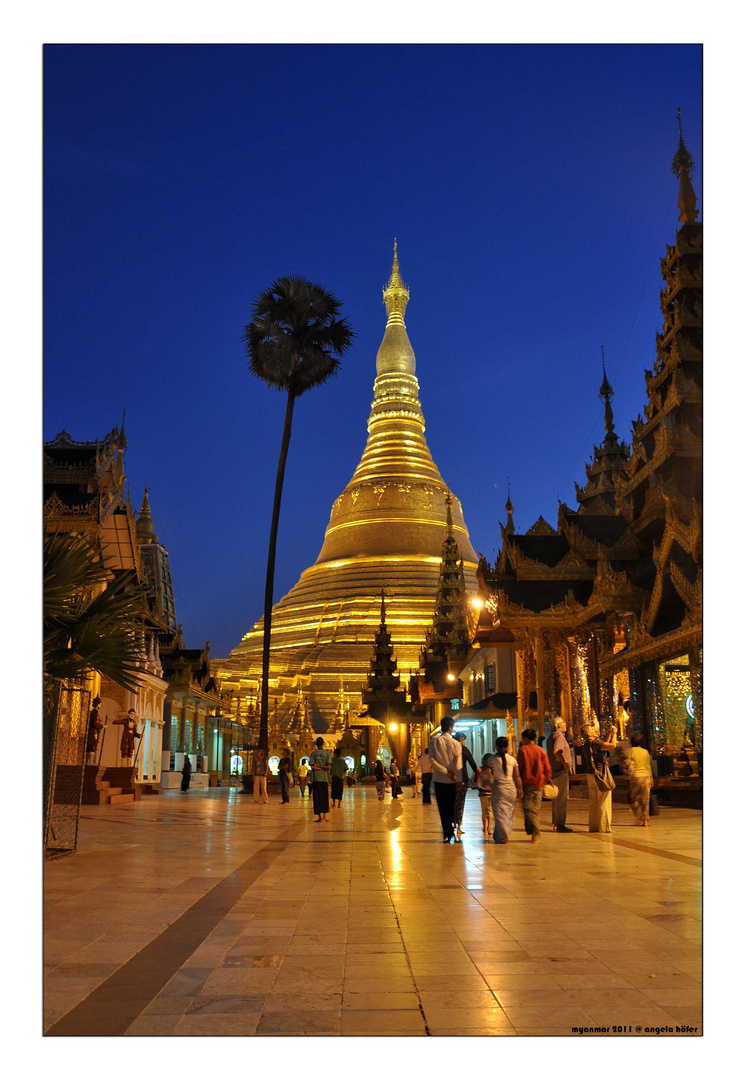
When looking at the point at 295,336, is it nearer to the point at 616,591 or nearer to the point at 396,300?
the point at 616,591

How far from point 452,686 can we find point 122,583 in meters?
33.3

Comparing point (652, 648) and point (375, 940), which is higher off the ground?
point (652, 648)

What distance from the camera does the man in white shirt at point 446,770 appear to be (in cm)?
1256

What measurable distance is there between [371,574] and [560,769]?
5292cm

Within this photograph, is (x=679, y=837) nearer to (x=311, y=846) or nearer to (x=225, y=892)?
(x=311, y=846)

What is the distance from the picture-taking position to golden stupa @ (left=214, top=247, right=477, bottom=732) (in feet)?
195

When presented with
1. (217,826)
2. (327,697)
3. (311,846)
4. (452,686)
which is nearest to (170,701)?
(452,686)

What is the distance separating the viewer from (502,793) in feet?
41.7

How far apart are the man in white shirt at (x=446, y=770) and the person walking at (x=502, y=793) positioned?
→ 0.50 metres

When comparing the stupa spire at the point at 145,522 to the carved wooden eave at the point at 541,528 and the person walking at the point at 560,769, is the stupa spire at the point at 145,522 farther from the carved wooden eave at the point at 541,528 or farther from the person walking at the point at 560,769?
the person walking at the point at 560,769

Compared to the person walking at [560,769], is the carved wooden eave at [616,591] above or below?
above

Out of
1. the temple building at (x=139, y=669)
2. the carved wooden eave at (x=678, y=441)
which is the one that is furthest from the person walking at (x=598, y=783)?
the carved wooden eave at (x=678, y=441)

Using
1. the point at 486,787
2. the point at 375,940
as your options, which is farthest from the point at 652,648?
the point at 375,940

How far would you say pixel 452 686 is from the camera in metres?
42.6
